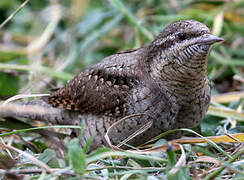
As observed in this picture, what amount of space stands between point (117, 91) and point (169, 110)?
0.42 metres

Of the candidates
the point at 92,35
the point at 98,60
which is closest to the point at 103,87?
the point at 92,35

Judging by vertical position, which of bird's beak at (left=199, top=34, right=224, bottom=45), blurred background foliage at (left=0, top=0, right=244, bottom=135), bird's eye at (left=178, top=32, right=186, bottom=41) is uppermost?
blurred background foliage at (left=0, top=0, right=244, bottom=135)

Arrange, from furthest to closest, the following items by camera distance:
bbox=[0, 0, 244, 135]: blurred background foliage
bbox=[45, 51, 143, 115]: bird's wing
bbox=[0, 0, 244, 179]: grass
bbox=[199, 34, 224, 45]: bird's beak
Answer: bbox=[0, 0, 244, 135]: blurred background foliage < bbox=[45, 51, 143, 115]: bird's wing < bbox=[199, 34, 224, 45]: bird's beak < bbox=[0, 0, 244, 179]: grass

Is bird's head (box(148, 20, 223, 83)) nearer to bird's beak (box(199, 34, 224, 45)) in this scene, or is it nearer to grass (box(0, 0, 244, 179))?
bird's beak (box(199, 34, 224, 45))

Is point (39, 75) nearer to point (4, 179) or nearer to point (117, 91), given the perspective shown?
point (117, 91)

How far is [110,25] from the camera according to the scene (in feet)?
18.0

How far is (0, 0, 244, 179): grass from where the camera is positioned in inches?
99.4

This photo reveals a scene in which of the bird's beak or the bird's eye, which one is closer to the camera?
the bird's beak

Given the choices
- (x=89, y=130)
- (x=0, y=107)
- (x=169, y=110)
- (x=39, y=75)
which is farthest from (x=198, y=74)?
(x=39, y=75)

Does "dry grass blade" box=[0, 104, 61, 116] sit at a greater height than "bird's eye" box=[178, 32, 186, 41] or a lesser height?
lesser

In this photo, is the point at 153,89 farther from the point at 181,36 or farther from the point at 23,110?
the point at 23,110

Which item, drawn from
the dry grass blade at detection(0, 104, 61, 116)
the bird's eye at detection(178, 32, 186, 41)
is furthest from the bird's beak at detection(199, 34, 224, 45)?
the dry grass blade at detection(0, 104, 61, 116)

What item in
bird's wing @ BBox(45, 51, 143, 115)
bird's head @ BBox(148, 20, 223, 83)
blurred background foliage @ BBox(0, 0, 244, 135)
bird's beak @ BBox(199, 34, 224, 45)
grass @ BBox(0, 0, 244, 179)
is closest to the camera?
grass @ BBox(0, 0, 244, 179)

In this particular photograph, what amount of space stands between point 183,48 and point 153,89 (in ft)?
1.22
